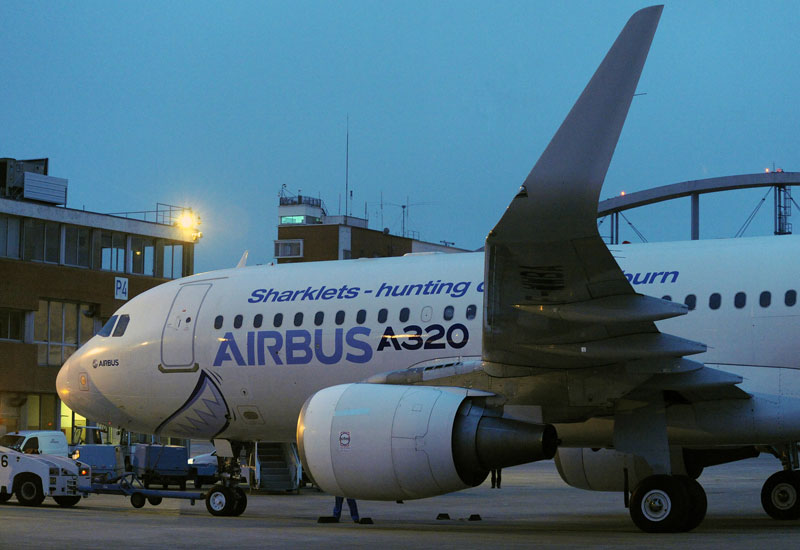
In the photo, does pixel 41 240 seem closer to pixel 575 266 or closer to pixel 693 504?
pixel 693 504

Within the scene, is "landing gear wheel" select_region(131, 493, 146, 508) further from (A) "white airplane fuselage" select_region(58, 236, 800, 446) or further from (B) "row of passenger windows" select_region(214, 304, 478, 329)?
(B) "row of passenger windows" select_region(214, 304, 478, 329)

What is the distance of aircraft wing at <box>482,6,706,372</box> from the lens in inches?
421

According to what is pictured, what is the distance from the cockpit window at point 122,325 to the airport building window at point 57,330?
27851mm

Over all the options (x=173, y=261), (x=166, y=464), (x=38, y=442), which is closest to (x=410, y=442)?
(x=166, y=464)

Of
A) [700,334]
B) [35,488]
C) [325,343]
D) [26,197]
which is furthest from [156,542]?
[26,197]

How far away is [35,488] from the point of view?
20.7 metres

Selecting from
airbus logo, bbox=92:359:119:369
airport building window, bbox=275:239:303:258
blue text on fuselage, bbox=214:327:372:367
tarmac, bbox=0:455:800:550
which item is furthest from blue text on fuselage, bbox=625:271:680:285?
airport building window, bbox=275:239:303:258

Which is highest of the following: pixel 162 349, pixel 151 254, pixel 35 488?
pixel 151 254

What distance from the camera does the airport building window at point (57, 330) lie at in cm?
4459

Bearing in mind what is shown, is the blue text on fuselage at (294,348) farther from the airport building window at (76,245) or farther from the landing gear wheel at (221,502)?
the airport building window at (76,245)

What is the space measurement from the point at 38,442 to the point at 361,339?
1617 centimetres

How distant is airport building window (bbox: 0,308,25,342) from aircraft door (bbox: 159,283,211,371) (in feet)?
92.4

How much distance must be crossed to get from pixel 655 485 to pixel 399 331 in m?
3.98

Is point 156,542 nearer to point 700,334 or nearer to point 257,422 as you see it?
point 257,422
